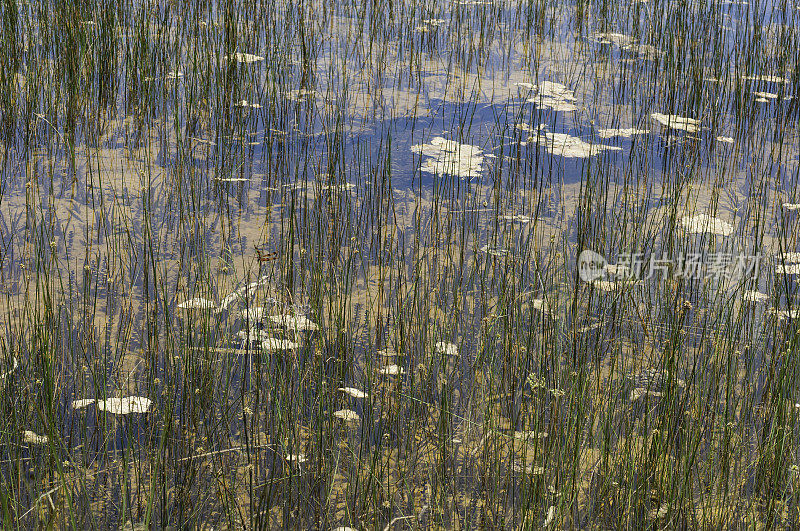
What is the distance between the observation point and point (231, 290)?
2299 mm

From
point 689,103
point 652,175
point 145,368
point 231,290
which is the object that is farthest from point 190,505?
point 689,103

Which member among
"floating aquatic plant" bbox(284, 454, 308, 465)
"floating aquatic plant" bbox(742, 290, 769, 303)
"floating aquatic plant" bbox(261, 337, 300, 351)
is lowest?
"floating aquatic plant" bbox(284, 454, 308, 465)

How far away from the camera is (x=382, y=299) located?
2.26m

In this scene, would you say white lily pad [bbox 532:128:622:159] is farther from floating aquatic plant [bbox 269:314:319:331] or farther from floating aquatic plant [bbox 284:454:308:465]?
floating aquatic plant [bbox 284:454:308:465]

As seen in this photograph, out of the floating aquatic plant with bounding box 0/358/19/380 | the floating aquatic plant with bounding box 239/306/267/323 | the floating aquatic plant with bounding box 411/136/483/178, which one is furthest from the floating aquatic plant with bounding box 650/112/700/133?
the floating aquatic plant with bounding box 0/358/19/380

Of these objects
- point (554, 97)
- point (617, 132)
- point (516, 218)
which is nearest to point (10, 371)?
point (516, 218)

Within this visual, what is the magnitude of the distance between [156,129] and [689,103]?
276 cm

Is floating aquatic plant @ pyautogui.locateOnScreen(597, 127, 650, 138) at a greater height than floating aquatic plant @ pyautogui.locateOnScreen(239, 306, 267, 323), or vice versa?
floating aquatic plant @ pyautogui.locateOnScreen(597, 127, 650, 138)

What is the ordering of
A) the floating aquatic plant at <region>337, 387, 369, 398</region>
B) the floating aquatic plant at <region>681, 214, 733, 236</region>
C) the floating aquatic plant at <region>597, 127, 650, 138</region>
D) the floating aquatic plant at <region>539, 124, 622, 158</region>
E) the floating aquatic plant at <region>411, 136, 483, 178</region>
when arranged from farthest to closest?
the floating aquatic plant at <region>597, 127, 650, 138</region>
the floating aquatic plant at <region>539, 124, 622, 158</region>
the floating aquatic plant at <region>411, 136, 483, 178</region>
the floating aquatic plant at <region>681, 214, 733, 236</region>
the floating aquatic plant at <region>337, 387, 369, 398</region>

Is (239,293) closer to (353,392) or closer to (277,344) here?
(277,344)

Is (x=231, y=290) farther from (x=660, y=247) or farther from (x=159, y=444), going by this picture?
(x=660, y=247)

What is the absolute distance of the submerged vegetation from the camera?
5.32 ft

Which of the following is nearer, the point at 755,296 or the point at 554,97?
the point at 755,296

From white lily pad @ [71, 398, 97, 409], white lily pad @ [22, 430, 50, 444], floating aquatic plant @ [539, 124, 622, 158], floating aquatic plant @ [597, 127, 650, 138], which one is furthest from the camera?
floating aquatic plant @ [597, 127, 650, 138]
